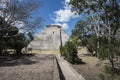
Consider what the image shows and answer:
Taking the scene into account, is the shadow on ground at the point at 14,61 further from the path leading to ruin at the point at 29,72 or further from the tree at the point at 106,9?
the tree at the point at 106,9

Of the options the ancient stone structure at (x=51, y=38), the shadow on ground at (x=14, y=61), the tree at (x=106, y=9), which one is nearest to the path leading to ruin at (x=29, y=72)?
the shadow on ground at (x=14, y=61)

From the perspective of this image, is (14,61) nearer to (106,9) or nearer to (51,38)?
(106,9)

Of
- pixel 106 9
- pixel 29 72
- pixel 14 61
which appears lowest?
pixel 29 72

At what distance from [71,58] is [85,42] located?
670 inches

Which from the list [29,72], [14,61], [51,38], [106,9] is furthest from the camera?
[51,38]

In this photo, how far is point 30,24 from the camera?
2408 centimetres

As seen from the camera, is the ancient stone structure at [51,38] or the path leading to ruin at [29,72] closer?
the path leading to ruin at [29,72]

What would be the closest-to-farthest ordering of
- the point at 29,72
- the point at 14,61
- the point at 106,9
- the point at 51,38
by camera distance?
the point at 29,72 < the point at 106,9 < the point at 14,61 < the point at 51,38

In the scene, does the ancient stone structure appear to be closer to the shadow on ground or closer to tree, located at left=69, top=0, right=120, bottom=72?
the shadow on ground

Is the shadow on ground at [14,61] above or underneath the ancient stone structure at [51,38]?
underneath

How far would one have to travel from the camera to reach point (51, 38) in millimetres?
68125

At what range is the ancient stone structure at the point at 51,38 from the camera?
65.3 meters

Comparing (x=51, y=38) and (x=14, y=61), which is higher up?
(x=51, y=38)

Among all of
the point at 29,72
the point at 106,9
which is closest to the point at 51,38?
the point at 106,9
